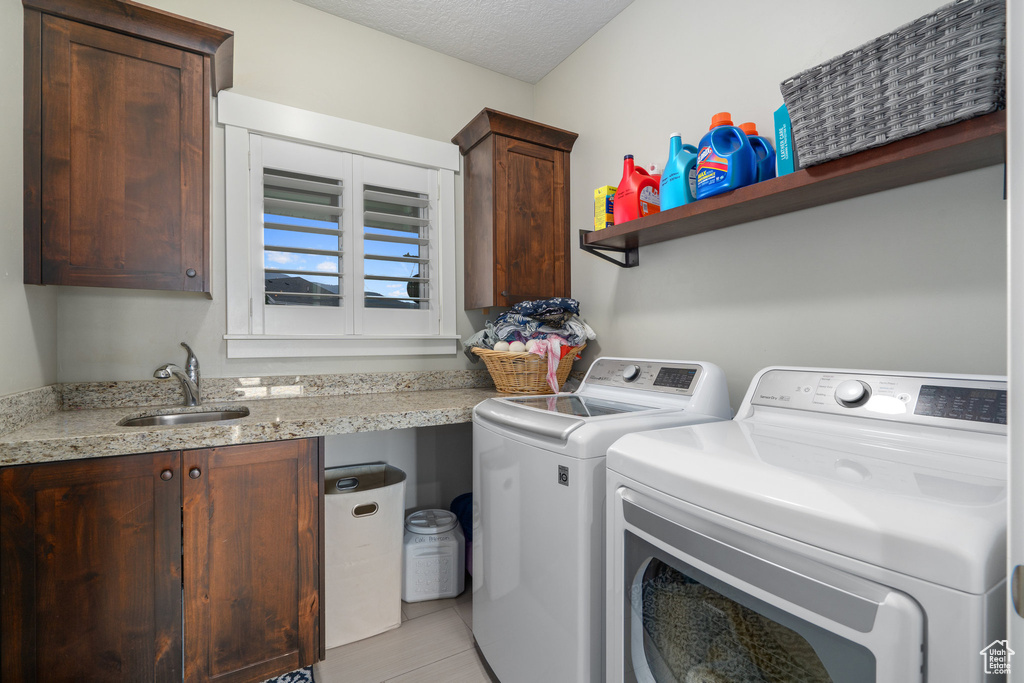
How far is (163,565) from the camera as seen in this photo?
137cm

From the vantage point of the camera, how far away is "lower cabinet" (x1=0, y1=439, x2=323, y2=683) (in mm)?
1240

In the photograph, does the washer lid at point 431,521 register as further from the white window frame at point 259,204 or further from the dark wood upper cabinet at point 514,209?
the dark wood upper cabinet at point 514,209

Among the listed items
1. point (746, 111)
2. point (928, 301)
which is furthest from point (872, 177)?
point (746, 111)

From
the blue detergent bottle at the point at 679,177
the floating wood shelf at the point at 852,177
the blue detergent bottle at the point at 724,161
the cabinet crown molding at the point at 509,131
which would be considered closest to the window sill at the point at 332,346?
the cabinet crown molding at the point at 509,131

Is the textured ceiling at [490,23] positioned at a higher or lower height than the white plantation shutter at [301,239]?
higher

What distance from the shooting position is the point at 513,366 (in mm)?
2145

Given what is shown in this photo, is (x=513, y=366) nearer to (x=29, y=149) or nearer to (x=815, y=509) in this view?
(x=815, y=509)

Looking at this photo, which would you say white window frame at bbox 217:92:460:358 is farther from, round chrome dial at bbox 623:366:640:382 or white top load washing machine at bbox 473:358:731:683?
round chrome dial at bbox 623:366:640:382

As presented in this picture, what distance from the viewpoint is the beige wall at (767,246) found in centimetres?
120

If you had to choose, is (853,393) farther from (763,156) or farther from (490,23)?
(490,23)

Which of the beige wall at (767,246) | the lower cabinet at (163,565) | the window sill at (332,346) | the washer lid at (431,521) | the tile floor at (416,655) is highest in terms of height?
the beige wall at (767,246)

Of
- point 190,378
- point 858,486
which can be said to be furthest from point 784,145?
point 190,378

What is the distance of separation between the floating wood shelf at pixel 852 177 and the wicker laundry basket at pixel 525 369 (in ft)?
2.13

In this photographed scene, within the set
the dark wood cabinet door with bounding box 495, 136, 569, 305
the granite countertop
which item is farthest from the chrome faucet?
the dark wood cabinet door with bounding box 495, 136, 569, 305
